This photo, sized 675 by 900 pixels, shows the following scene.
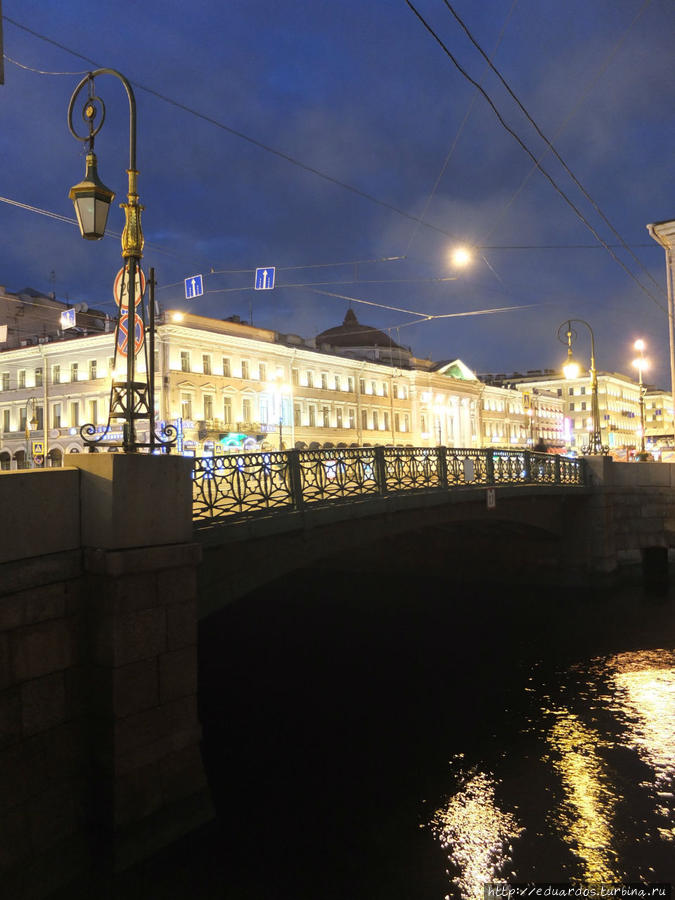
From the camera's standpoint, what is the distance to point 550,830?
25.8 ft

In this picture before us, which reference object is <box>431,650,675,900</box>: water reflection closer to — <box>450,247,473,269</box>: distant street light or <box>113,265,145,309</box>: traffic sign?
<box>113,265,145,309</box>: traffic sign

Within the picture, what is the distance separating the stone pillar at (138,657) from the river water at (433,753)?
64cm

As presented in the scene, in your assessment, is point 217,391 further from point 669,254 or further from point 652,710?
point 652,710

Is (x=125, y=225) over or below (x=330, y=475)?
over

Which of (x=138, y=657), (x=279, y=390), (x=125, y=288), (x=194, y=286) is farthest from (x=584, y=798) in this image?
(x=279, y=390)

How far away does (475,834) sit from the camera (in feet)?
25.6

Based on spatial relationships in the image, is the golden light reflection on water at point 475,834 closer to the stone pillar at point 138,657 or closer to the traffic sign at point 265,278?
the stone pillar at point 138,657

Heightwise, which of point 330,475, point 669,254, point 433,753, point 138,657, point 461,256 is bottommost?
point 433,753

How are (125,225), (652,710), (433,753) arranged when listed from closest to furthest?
1. (125,225)
2. (433,753)
3. (652,710)

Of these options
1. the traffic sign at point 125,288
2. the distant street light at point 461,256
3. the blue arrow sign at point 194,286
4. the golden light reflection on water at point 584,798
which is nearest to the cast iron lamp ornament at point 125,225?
the traffic sign at point 125,288

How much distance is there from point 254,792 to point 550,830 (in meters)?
3.63

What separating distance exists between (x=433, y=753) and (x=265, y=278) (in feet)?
41.4

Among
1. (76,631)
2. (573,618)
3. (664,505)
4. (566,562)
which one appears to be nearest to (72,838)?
(76,631)

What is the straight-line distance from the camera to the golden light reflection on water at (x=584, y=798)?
7.28m
